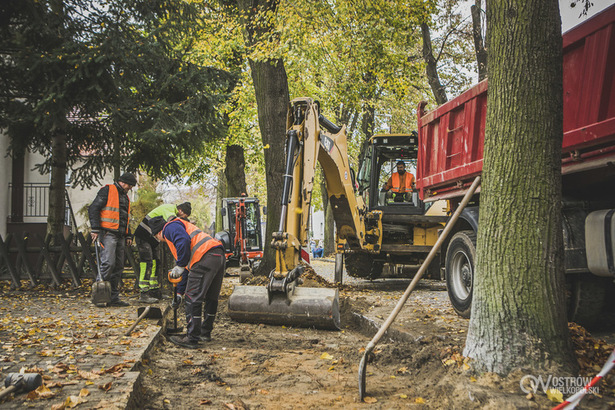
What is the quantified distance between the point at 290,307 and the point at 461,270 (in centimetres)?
229

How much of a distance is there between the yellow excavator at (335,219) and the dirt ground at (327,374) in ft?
1.27

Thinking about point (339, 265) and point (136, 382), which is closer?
point (136, 382)

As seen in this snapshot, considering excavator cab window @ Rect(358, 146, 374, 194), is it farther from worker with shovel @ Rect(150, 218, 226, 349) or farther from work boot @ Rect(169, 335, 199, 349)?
work boot @ Rect(169, 335, 199, 349)

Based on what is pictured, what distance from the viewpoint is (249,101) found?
19.0m

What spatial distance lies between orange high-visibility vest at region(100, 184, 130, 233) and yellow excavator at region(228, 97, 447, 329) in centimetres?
221

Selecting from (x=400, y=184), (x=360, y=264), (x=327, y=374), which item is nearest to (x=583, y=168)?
(x=327, y=374)

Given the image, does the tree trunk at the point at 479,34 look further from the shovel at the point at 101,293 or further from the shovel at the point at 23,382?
the shovel at the point at 23,382

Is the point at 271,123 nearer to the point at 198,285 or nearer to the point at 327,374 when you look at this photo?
the point at 198,285

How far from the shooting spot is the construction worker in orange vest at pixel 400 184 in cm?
1211

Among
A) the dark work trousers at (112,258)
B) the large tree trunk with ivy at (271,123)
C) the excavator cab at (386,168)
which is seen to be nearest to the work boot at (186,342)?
the dark work trousers at (112,258)

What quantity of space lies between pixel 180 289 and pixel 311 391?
105 inches

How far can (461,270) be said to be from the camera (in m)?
7.33

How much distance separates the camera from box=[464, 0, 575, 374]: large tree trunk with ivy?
3.97m

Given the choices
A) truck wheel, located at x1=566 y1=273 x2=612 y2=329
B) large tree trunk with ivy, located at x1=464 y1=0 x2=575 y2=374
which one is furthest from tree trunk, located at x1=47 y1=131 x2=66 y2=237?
large tree trunk with ivy, located at x1=464 y1=0 x2=575 y2=374
